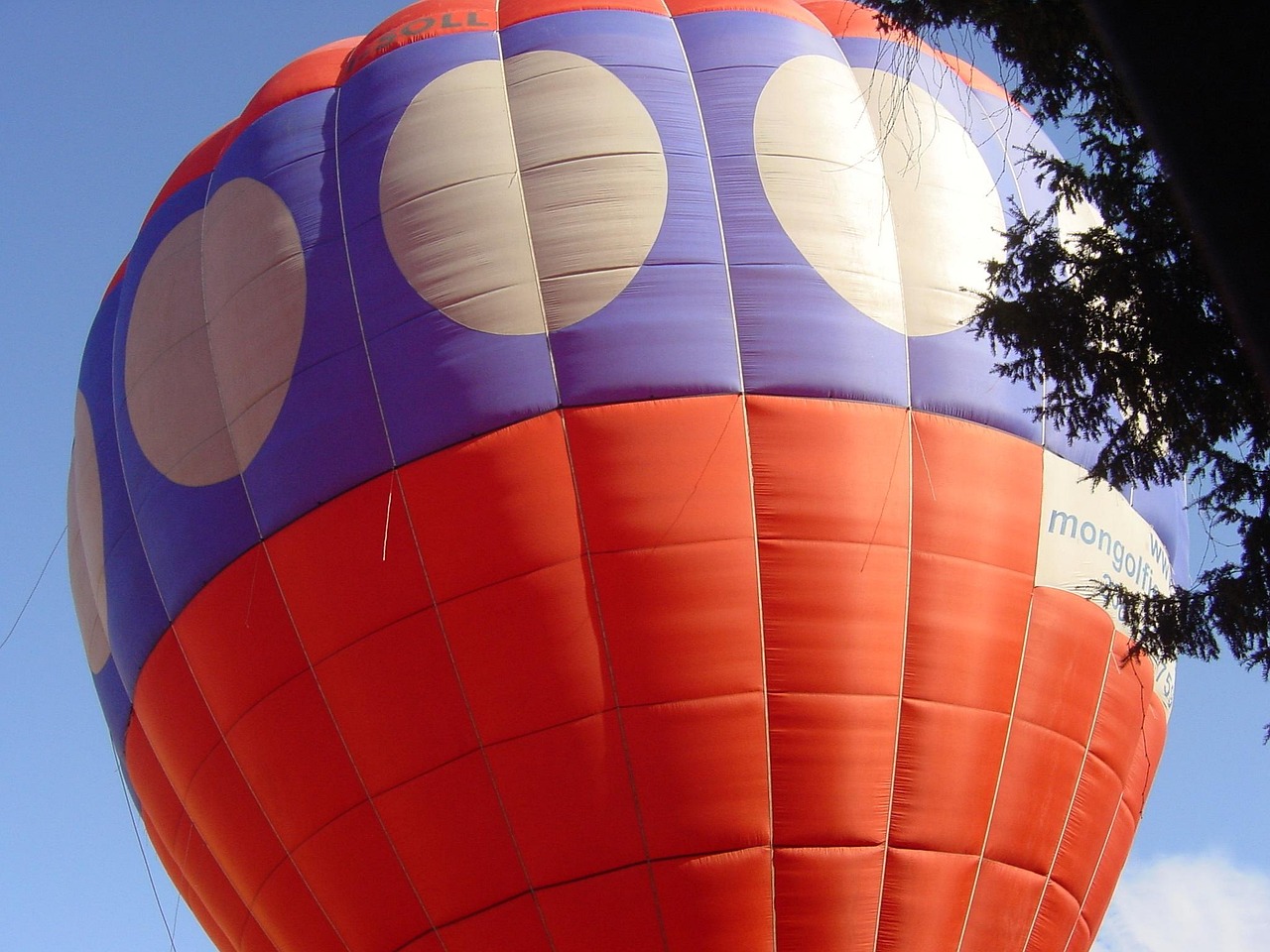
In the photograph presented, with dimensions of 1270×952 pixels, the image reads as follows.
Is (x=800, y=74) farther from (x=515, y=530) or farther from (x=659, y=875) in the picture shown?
(x=659, y=875)

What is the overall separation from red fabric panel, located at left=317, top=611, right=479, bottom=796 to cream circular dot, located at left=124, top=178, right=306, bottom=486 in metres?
1.49

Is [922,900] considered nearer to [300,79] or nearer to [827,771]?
[827,771]

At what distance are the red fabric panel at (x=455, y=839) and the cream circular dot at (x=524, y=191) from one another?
2.46m

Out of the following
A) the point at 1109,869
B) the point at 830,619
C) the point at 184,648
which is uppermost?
the point at 184,648

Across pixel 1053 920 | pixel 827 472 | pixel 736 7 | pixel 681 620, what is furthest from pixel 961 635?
pixel 736 7

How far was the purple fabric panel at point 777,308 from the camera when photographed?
7.30 metres

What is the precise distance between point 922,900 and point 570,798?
6.26ft

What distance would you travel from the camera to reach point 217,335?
27.2ft

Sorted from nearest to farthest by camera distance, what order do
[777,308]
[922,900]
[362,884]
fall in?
1. [922,900]
2. [362,884]
3. [777,308]

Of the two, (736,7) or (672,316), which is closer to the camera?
(672,316)

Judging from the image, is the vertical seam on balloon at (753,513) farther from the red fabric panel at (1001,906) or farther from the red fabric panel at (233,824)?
the red fabric panel at (233,824)

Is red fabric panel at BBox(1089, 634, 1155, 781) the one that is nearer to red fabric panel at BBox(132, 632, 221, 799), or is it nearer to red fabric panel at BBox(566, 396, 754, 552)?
red fabric panel at BBox(566, 396, 754, 552)

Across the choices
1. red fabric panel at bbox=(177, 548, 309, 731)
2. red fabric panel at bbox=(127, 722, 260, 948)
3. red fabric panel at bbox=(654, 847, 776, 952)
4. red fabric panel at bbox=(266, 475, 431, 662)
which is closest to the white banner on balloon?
red fabric panel at bbox=(654, 847, 776, 952)

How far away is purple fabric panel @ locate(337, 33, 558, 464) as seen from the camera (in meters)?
7.26
